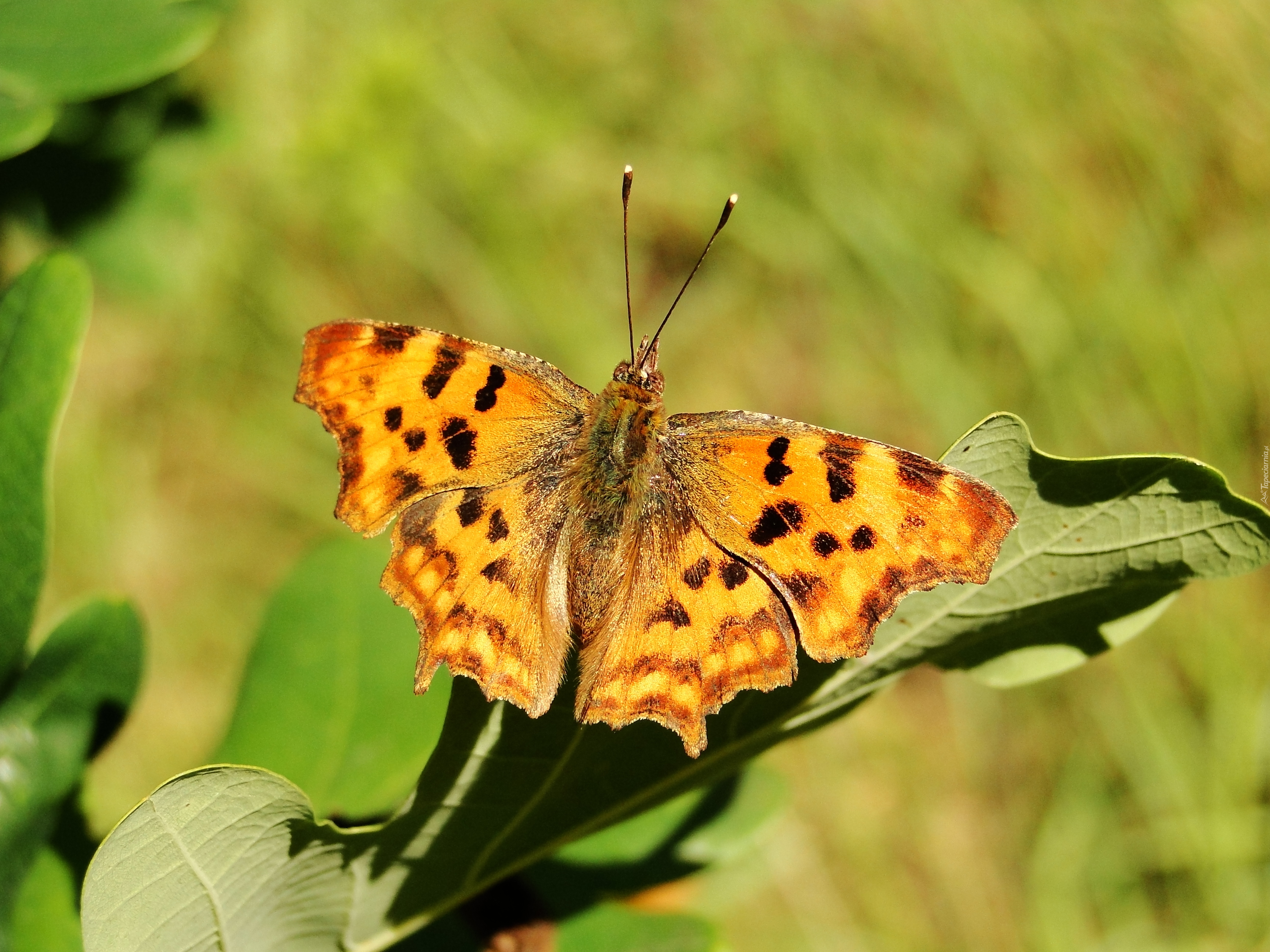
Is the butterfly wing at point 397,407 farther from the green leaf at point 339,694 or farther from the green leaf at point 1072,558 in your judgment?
the green leaf at point 1072,558

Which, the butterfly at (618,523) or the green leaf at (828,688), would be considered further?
the butterfly at (618,523)

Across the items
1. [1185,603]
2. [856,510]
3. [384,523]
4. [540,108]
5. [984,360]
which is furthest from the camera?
[540,108]

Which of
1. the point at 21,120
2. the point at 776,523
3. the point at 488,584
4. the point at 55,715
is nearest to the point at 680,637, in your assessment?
the point at 776,523

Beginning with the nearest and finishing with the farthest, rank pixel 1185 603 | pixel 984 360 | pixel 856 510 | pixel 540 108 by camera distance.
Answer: pixel 856 510 < pixel 1185 603 < pixel 984 360 < pixel 540 108

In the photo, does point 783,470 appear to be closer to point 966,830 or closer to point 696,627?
point 696,627

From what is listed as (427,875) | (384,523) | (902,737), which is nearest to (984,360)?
(902,737)

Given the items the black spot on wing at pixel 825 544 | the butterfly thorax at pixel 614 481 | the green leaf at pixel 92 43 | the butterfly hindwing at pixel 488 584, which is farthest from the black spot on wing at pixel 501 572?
the green leaf at pixel 92 43
